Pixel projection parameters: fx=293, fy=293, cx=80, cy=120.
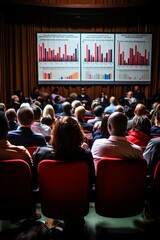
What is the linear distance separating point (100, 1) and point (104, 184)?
912 centimetres

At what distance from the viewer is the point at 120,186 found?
235 cm

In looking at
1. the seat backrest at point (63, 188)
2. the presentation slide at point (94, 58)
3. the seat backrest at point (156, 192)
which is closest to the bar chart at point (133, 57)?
the presentation slide at point (94, 58)

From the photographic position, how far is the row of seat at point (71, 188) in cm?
228

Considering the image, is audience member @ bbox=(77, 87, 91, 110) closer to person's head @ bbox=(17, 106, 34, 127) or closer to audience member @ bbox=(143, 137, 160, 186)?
person's head @ bbox=(17, 106, 34, 127)

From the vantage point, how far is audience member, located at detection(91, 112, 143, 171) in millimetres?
2518

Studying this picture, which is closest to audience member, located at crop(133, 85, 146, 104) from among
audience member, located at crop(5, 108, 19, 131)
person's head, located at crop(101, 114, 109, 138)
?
audience member, located at crop(5, 108, 19, 131)

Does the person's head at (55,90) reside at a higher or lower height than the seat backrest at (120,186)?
higher

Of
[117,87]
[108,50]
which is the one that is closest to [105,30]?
[108,50]

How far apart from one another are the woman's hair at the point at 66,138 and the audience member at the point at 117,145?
0.29 metres

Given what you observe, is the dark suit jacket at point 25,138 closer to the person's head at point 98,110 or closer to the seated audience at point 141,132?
the seated audience at point 141,132

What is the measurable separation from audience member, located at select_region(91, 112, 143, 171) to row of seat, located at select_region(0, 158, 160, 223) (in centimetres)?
23

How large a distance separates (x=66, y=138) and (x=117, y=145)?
479 mm

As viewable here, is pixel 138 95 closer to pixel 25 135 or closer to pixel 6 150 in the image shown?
pixel 25 135

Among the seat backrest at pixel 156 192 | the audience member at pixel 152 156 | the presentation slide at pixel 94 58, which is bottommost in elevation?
the seat backrest at pixel 156 192
